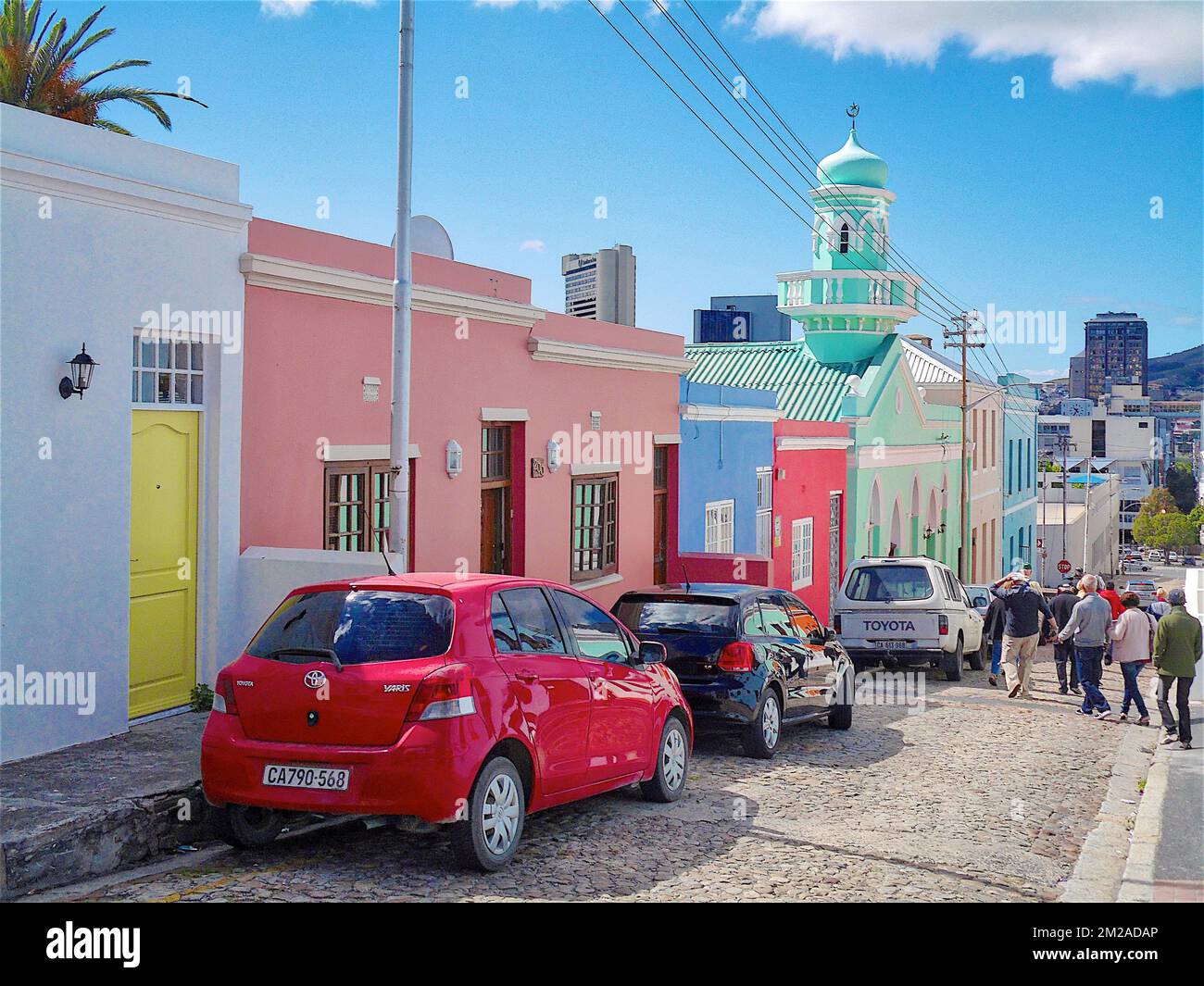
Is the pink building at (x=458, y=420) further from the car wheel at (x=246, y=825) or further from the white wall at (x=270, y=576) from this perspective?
the car wheel at (x=246, y=825)

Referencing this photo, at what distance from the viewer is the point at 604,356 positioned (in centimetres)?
1625

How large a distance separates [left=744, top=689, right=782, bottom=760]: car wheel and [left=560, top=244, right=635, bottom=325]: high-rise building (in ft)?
31.6

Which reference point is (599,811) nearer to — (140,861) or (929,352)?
(140,861)

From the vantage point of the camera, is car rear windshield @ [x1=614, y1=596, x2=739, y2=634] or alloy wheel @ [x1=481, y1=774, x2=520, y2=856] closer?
alloy wheel @ [x1=481, y1=774, x2=520, y2=856]

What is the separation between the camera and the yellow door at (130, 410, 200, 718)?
9430mm

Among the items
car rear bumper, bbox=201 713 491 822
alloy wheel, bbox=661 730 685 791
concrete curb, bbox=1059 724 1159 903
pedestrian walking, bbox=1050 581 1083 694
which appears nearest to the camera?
car rear bumper, bbox=201 713 491 822

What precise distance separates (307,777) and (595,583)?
10.1 meters

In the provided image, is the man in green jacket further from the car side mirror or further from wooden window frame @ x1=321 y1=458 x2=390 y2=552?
wooden window frame @ x1=321 y1=458 x2=390 y2=552

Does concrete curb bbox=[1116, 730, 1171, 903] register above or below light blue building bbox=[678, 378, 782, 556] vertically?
below

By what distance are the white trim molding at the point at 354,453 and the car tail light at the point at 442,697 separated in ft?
16.8

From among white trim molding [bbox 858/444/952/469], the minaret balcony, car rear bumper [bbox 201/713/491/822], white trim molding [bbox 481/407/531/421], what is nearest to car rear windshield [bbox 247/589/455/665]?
car rear bumper [bbox 201/713/491/822]

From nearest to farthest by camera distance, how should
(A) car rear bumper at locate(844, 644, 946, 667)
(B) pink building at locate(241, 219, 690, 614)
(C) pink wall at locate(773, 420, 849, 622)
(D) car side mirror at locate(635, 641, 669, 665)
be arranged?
(D) car side mirror at locate(635, 641, 669, 665) → (B) pink building at locate(241, 219, 690, 614) → (A) car rear bumper at locate(844, 644, 946, 667) → (C) pink wall at locate(773, 420, 849, 622)

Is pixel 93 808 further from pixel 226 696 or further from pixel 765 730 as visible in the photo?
pixel 765 730
